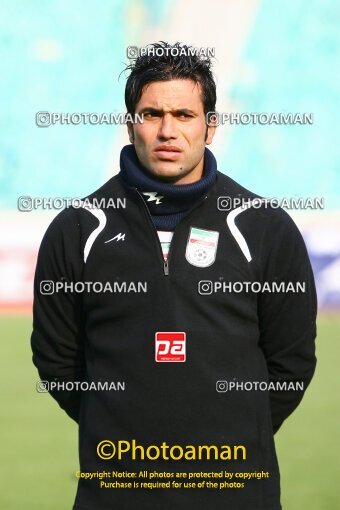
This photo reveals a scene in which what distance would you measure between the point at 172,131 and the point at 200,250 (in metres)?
0.28

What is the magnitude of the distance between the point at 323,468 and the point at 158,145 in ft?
7.76

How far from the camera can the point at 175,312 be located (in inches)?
87.2

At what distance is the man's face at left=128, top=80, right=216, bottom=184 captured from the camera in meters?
2.30

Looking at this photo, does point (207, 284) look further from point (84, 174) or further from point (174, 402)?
point (84, 174)

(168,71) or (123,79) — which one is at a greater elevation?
(123,79)

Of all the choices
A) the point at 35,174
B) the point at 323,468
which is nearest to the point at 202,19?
the point at 35,174

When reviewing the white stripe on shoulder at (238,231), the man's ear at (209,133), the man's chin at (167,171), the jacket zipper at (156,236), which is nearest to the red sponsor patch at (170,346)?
the jacket zipper at (156,236)

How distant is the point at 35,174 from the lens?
998cm

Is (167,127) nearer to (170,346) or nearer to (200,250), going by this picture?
(200,250)

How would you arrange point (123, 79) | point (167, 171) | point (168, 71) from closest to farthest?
point (167, 171) < point (168, 71) < point (123, 79)

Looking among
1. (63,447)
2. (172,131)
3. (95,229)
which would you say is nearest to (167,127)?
(172,131)

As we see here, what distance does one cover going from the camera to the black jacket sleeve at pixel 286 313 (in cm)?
233

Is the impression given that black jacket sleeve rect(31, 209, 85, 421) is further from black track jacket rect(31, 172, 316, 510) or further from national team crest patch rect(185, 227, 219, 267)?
national team crest patch rect(185, 227, 219, 267)

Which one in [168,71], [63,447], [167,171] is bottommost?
[63,447]
